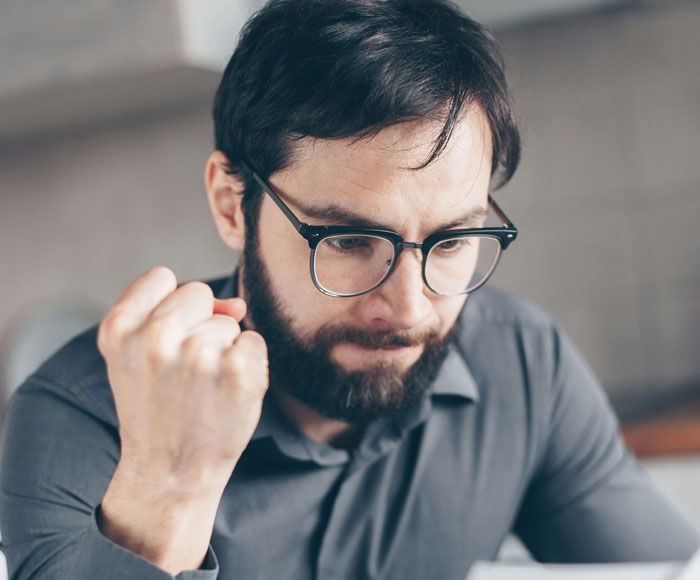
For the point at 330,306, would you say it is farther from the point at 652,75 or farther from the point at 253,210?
the point at 652,75

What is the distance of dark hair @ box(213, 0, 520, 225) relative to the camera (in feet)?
2.62

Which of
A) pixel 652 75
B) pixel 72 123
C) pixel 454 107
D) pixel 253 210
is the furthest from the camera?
pixel 72 123

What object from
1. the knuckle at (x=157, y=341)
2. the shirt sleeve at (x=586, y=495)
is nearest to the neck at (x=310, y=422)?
the shirt sleeve at (x=586, y=495)

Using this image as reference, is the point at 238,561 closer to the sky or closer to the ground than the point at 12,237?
closer to the sky

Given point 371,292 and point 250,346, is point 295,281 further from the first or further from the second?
point 250,346

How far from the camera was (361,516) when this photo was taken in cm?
99

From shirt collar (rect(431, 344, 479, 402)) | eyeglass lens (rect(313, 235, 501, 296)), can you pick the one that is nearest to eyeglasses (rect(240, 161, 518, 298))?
eyeglass lens (rect(313, 235, 501, 296))

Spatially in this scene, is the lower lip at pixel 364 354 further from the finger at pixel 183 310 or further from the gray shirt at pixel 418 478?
the finger at pixel 183 310

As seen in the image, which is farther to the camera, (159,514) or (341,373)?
(341,373)

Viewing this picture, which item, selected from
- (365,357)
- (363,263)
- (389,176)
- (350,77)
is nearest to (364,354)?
(365,357)

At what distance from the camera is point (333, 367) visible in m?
0.89

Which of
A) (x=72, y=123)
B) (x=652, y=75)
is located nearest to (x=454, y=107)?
(x=652, y=75)

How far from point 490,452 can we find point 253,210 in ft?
1.64

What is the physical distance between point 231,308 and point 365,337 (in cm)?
27
